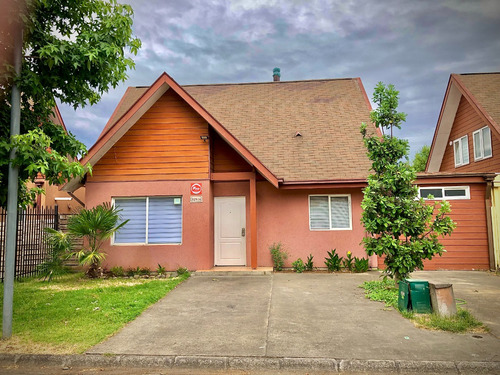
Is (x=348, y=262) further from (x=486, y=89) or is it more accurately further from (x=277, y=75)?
(x=277, y=75)

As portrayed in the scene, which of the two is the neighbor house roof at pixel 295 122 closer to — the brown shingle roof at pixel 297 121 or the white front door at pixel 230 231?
the brown shingle roof at pixel 297 121

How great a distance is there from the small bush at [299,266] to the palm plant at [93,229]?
219 inches

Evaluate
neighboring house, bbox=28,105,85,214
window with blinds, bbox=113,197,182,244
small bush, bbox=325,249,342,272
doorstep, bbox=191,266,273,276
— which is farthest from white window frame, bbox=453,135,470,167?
neighboring house, bbox=28,105,85,214

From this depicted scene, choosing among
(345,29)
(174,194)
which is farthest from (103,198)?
(345,29)

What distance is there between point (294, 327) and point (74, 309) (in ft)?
13.9

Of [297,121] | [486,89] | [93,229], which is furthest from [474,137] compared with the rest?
[93,229]

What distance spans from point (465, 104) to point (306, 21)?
8.90m

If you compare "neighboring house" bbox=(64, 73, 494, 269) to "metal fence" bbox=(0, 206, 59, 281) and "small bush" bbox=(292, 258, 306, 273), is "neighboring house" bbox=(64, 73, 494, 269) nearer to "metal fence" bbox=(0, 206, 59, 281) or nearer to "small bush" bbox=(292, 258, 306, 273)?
"small bush" bbox=(292, 258, 306, 273)

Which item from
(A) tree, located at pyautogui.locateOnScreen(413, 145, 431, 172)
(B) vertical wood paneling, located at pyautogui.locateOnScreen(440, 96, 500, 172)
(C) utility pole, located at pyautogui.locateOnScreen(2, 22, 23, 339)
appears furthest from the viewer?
(A) tree, located at pyautogui.locateOnScreen(413, 145, 431, 172)

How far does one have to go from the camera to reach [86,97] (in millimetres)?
6184

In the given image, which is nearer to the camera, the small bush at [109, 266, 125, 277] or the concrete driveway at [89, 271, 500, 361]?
the concrete driveway at [89, 271, 500, 361]

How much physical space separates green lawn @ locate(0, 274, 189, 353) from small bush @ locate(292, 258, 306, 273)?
357cm

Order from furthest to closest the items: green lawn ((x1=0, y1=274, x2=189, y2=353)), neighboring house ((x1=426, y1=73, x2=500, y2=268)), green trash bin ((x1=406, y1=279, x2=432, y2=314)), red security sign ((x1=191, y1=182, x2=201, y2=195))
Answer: neighboring house ((x1=426, y1=73, x2=500, y2=268)) < red security sign ((x1=191, y1=182, x2=201, y2=195)) < green trash bin ((x1=406, y1=279, x2=432, y2=314)) < green lawn ((x1=0, y1=274, x2=189, y2=353))

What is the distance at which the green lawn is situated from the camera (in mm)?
4843
